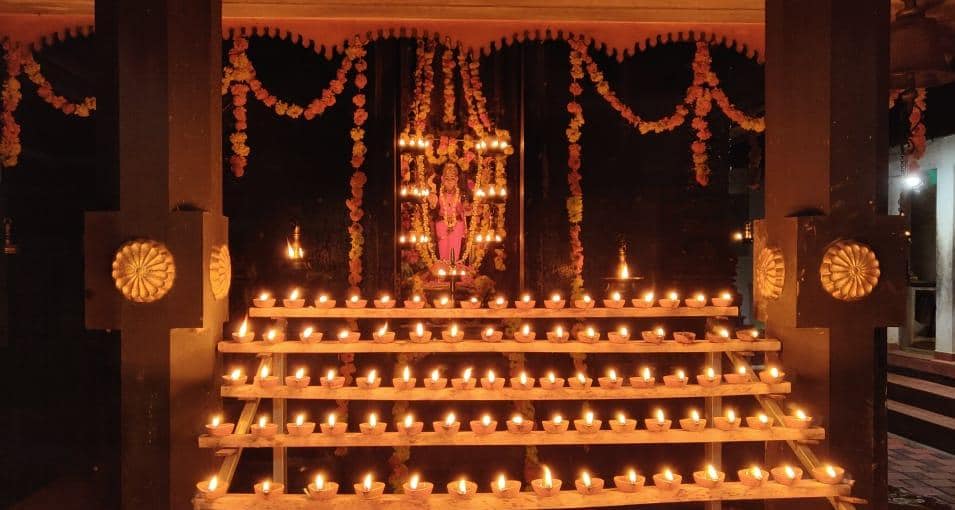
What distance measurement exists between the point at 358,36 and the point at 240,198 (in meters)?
2.34

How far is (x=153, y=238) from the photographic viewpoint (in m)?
2.81

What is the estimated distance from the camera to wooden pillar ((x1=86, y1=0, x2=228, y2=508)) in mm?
2814

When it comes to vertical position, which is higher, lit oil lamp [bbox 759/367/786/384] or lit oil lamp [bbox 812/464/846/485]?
lit oil lamp [bbox 759/367/786/384]

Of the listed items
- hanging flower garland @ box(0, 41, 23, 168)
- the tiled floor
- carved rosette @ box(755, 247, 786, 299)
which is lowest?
the tiled floor

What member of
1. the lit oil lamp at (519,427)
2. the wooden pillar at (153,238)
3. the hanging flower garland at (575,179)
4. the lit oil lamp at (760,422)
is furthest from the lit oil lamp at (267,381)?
the hanging flower garland at (575,179)

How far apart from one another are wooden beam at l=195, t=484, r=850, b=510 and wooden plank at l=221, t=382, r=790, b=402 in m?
0.44

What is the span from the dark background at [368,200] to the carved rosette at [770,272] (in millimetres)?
2926

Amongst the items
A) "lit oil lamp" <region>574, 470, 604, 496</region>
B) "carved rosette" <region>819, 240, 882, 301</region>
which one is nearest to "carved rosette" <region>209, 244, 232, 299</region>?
"lit oil lamp" <region>574, 470, 604, 496</region>

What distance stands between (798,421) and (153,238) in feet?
10.2

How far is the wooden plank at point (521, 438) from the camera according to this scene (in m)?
2.85

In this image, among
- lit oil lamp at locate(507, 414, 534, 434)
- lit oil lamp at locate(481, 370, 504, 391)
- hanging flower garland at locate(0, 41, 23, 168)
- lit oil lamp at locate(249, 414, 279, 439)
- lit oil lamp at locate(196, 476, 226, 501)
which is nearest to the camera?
lit oil lamp at locate(196, 476, 226, 501)

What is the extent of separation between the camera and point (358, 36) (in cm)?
525

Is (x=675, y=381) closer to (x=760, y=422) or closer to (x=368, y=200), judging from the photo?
(x=760, y=422)

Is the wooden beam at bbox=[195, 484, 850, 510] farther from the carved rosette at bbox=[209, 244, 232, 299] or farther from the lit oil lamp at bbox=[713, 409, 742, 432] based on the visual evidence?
the carved rosette at bbox=[209, 244, 232, 299]
